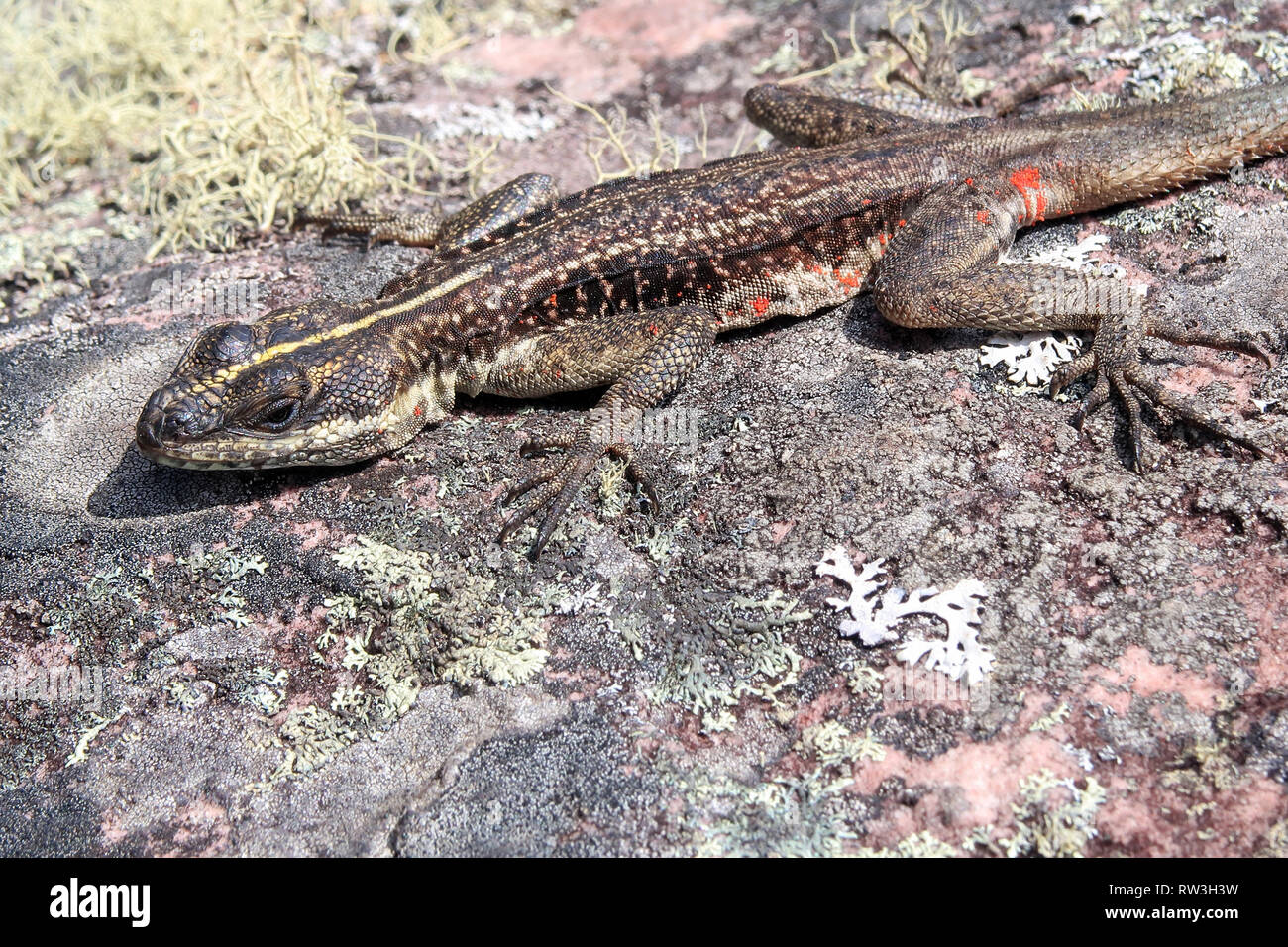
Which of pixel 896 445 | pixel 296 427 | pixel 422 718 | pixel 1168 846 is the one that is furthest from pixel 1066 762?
pixel 296 427

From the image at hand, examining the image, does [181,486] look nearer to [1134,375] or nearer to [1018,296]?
[1018,296]

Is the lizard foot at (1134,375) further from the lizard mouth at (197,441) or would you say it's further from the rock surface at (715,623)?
the lizard mouth at (197,441)

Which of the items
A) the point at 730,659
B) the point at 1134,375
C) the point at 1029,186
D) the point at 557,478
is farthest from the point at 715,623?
the point at 1029,186

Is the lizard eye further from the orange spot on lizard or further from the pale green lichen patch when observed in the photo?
the orange spot on lizard

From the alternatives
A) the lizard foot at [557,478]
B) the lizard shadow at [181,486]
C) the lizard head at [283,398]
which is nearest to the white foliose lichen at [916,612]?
the lizard foot at [557,478]

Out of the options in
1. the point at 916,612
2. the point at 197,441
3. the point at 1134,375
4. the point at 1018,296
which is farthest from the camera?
the point at 1018,296

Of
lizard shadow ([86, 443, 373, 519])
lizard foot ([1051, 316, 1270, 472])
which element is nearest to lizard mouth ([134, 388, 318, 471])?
lizard shadow ([86, 443, 373, 519])
